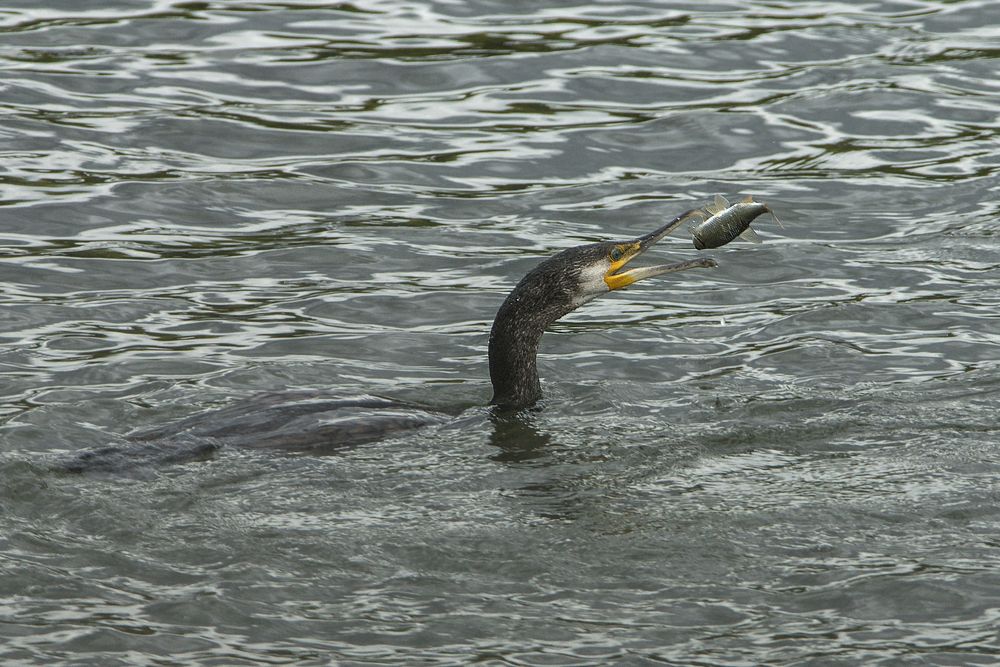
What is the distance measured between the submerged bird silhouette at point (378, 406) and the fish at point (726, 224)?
0.14 metres

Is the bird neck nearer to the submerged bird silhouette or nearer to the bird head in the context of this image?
the submerged bird silhouette

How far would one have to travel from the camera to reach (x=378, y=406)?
735 centimetres

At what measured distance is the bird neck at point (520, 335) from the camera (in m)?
7.86

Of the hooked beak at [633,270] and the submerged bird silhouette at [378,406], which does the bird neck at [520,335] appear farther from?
the hooked beak at [633,270]

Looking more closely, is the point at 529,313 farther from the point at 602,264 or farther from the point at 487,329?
the point at 487,329

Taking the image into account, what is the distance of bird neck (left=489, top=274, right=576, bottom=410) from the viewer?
25.8 feet

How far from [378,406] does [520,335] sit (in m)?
0.90

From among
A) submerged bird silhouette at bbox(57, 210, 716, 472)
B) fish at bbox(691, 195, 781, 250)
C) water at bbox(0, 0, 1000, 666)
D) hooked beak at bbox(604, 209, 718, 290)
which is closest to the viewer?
water at bbox(0, 0, 1000, 666)

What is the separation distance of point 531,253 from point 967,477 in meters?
4.29

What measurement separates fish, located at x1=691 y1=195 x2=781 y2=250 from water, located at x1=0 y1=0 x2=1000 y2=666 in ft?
2.46

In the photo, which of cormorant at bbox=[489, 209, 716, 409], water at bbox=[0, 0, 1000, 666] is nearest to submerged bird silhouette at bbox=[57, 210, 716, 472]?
cormorant at bbox=[489, 209, 716, 409]

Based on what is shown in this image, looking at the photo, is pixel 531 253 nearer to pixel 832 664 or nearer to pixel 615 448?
pixel 615 448

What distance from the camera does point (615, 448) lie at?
712 cm

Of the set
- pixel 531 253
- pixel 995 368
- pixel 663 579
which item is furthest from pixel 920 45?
pixel 663 579
